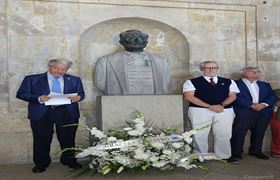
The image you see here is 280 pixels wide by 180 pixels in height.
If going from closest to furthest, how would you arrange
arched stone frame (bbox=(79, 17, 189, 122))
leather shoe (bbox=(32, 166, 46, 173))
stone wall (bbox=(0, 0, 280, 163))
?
leather shoe (bbox=(32, 166, 46, 173)), stone wall (bbox=(0, 0, 280, 163)), arched stone frame (bbox=(79, 17, 189, 122))

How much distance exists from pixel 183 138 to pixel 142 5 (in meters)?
2.65

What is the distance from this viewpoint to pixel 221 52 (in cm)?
677

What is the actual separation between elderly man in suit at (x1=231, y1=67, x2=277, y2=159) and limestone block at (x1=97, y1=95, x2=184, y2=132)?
1.15 m

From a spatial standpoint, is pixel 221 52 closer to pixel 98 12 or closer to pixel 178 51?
pixel 178 51

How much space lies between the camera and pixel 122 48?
6.70 meters

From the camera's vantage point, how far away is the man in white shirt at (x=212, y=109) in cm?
549

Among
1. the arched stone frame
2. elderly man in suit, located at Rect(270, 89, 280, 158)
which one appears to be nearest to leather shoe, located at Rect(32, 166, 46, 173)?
the arched stone frame

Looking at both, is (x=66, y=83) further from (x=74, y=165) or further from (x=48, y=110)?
(x=74, y=165)

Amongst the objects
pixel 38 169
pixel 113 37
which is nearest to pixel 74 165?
pixel 38 169

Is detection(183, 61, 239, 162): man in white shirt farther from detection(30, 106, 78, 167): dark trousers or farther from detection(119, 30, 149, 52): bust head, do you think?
detection(30, 106, 78, 167): dark trousers

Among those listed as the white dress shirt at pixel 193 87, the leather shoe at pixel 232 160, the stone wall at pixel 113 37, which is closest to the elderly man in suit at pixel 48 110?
the stone wall at pixel 113 37

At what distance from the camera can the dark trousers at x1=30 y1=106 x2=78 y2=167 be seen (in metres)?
4.86

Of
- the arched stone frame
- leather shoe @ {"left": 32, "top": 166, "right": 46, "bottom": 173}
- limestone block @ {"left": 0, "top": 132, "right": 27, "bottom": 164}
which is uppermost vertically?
the arched stone frame

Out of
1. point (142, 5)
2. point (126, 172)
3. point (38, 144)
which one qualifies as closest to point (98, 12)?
point (142, 5)
